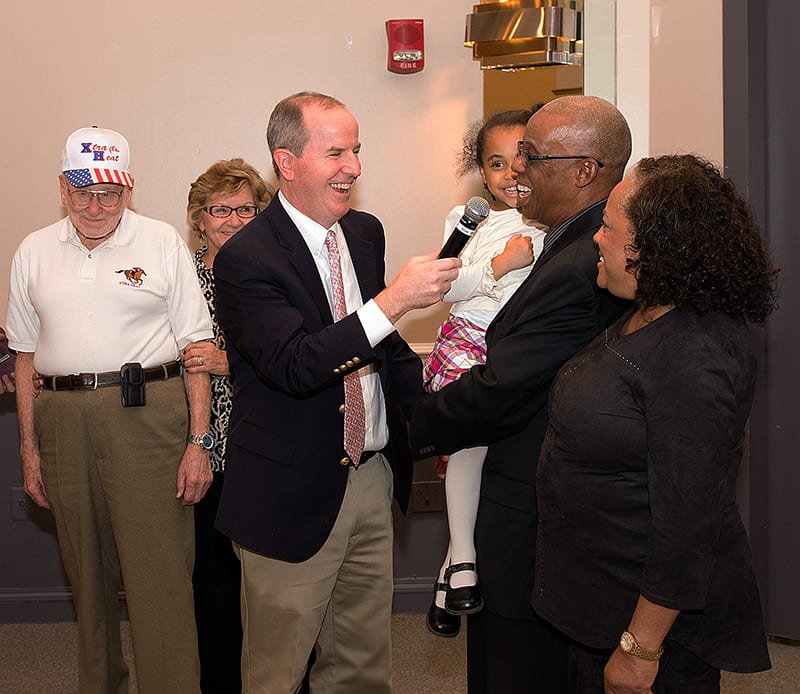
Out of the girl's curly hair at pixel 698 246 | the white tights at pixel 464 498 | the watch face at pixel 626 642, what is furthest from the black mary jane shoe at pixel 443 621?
the girl's curly hair at pixel 698 246

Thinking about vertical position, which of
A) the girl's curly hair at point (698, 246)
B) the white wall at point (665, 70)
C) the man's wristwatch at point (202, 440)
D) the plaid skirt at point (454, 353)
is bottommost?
the man's wristwatch at point (202, 440)

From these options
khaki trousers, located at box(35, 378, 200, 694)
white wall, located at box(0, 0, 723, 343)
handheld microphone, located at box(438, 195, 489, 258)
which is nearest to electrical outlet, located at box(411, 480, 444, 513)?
white wall, located at box(0, 0, 723, 343)

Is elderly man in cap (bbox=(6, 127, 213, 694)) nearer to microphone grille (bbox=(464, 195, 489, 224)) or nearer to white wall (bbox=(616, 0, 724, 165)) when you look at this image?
microphone grille (bbox=(464, 195, 489, 224))

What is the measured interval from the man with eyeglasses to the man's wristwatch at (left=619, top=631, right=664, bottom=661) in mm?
420

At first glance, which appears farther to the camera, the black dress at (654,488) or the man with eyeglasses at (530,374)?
the man with eyeglasses at (530,374)

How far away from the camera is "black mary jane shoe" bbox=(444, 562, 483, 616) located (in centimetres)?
237

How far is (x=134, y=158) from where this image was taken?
175 inches

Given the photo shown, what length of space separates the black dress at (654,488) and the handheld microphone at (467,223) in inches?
15.8

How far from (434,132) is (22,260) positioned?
2.09m

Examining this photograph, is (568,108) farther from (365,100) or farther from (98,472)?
(365,100)

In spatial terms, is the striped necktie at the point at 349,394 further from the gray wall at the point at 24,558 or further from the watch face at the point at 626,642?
the gray wall at the point at 24,558

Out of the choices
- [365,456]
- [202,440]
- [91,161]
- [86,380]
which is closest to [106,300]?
[86,380]

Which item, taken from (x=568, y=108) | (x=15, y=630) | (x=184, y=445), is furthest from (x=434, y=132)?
(x=15, y=630)

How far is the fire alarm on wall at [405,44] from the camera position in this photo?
14.3ft
